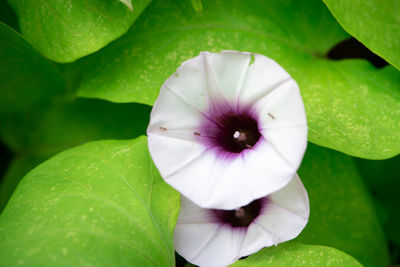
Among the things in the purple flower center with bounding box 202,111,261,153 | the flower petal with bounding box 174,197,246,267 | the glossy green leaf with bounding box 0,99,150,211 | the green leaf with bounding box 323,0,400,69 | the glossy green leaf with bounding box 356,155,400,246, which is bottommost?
the glossy green leaf with bounding box 356,155,400,246

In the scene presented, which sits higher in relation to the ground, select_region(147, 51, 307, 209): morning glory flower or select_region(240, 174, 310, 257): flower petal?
select_region(147, 51, 307, 209): morning glory flower

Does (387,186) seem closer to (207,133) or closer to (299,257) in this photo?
(299,257)

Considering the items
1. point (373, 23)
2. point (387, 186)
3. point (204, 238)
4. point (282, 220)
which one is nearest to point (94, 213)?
point (204, 238)

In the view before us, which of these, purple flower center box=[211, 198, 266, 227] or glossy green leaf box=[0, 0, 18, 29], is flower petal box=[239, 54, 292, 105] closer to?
purple flower center box=[211, 198, 266, 227]

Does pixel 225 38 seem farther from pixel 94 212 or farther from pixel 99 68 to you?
pixel 94 212

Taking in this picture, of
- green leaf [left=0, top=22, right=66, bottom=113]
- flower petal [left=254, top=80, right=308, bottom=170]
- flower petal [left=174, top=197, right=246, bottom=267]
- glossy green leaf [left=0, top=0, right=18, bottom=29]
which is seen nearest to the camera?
flower petal [left=254, top=80, right=308, bottom=170]

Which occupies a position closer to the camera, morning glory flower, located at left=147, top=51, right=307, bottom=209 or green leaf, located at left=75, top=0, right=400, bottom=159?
morning glory flower, located at left=147, top=51, right=307, bottom=209

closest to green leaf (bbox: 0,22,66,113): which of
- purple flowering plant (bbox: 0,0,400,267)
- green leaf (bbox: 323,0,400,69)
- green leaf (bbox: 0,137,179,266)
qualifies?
purple flowering plant (bbox: 0,0,400,267)

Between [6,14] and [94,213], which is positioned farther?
[6,14]

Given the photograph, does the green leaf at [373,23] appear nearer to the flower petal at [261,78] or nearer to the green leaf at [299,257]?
the flower petal at [261,78]
